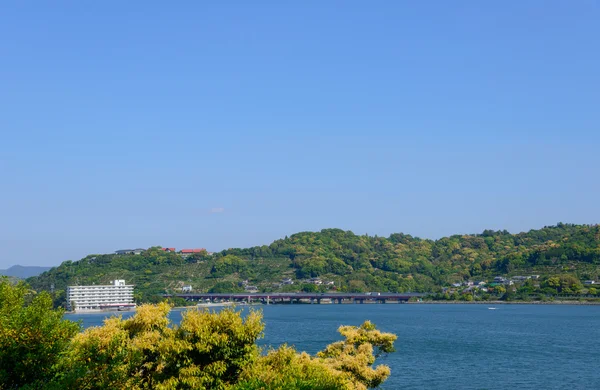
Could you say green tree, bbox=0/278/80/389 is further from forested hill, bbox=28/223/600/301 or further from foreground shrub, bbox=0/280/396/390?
forested hill, bbox=28/223/600/301

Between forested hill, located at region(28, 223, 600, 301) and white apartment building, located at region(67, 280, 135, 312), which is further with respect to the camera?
forested hill, located at region(28, 223, 600, 301)

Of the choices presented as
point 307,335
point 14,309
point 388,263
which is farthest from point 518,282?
point 14,309

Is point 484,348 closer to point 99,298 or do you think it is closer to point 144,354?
point 144,354

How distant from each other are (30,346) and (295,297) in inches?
5618

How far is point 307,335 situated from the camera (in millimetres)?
69312

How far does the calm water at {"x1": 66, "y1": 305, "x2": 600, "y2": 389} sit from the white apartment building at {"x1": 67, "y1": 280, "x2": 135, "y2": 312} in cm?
6251

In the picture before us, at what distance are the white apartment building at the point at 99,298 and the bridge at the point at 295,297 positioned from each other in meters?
9.73

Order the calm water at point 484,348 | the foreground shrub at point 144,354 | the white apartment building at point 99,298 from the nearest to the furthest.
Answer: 1. the foreground shrub at point 144,354
2. the calm water at point 484,348
3. the white apartment building at point 99,298

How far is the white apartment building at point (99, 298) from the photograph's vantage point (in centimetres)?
13700

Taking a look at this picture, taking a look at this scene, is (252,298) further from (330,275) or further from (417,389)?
(417,389)

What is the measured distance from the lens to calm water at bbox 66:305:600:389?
43.2 meters

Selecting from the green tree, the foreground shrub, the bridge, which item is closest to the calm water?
the foreground shrub

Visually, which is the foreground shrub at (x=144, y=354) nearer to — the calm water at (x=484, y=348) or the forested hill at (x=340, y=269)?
the calm water at (x=484, y=348)

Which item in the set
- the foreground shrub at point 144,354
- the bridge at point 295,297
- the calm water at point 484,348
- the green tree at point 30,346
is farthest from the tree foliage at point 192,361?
the bridge at point 295,297
